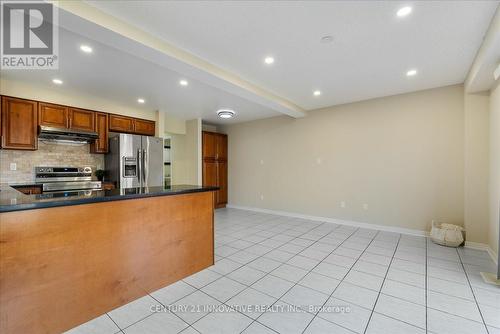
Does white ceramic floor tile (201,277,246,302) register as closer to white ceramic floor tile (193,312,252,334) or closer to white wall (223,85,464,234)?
white ceramic floor tile (193,312,252,334)

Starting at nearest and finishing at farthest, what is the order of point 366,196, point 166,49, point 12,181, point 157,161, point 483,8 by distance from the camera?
point 483,8 → point 166,49 → point 12,181 → point 366,196 → point 157,161

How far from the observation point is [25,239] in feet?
4.92

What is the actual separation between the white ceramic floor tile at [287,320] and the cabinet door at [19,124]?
14.6 feet

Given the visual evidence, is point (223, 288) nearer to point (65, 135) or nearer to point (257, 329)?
point (257, 329)

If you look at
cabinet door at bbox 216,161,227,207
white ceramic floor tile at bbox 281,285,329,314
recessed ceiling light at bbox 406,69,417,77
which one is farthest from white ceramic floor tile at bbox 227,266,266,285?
cabinet door at bbox 216,161,227,207

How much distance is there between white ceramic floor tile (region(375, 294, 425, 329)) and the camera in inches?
70.3

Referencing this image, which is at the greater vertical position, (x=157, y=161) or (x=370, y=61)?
(x=370, y=61)

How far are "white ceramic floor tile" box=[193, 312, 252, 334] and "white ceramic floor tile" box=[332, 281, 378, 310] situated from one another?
957mm

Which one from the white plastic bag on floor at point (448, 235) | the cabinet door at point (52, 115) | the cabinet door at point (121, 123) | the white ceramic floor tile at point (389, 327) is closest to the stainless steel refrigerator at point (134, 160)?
the cabinet door at point (121, 123)

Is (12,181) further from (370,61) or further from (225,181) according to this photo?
(370,61)

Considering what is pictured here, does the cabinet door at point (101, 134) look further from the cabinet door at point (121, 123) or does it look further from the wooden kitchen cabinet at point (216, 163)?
the wooden kitchen cabinet at point (216, 163)

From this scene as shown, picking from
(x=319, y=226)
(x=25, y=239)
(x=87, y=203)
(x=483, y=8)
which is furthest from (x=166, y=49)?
(x=319, y=226)

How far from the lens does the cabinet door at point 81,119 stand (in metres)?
4.05

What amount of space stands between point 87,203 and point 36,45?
215 cm
